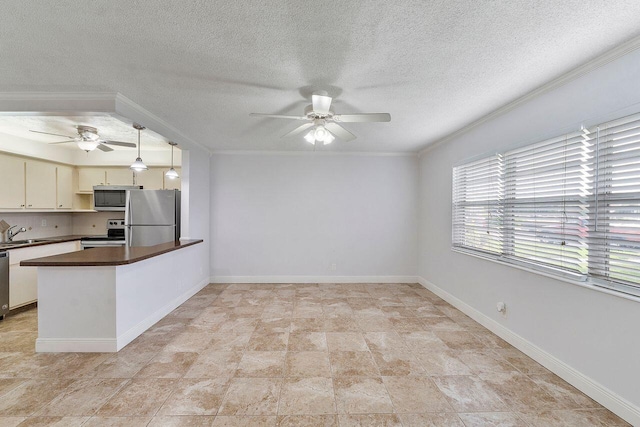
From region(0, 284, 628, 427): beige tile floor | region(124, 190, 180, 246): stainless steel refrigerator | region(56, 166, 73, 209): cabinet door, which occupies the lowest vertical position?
region(0, 284, 628, 427): beige tile floor

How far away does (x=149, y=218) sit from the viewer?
4.14m

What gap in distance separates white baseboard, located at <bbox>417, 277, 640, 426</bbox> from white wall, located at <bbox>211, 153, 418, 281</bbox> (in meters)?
2.02

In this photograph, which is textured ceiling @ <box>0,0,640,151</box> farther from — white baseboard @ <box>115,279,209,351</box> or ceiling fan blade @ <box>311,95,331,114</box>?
white baseboard @ <box>115,279,209,351</box>

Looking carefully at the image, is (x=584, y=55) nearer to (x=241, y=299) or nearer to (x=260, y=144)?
(x=260, y=144)

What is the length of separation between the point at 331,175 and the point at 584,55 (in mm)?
3610

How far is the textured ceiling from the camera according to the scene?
1.53 metres

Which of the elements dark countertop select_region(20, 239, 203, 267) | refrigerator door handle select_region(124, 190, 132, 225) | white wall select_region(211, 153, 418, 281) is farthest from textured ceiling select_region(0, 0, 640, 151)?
white wall select_region(211, 153, 418, 281)

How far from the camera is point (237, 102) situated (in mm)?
2787

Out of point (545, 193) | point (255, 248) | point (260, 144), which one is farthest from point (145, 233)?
point (545, 193)

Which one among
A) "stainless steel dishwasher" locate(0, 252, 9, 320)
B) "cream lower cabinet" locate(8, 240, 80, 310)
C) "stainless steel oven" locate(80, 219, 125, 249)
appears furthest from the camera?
"stainless steel oven" locate(80, 219, 125, 249)

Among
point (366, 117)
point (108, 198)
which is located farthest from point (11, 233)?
point (366, 117)

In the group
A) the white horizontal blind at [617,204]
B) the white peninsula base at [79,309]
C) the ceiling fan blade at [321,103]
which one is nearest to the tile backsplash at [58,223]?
the white peninsula base at [79,309]

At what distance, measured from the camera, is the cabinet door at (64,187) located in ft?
15.3

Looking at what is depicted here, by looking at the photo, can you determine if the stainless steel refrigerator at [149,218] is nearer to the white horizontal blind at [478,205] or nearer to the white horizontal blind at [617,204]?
the white horizontal blind at [478,205]
